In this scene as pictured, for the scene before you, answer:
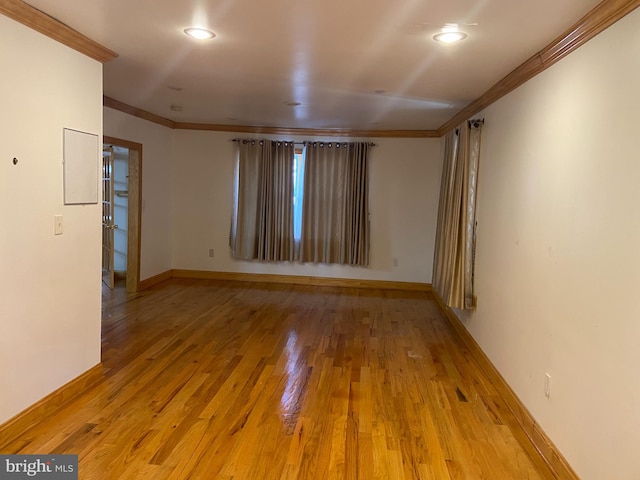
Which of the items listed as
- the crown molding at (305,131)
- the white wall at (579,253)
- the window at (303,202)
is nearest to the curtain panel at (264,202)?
the window at (303,202)

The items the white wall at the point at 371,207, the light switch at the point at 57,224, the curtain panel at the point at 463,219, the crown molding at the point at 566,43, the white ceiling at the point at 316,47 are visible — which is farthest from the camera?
the white wall at the point at 371,207

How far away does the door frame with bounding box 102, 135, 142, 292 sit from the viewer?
5.77 metres

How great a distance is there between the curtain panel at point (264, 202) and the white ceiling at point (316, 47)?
73.8 inches

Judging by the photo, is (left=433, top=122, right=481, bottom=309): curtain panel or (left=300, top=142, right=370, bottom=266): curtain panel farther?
(left=300, top=142, right=370, bottom=266): curtain panel

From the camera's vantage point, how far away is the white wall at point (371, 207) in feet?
21.7

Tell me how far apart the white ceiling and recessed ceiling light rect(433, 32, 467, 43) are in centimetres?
4

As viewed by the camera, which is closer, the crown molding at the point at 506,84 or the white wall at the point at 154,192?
the crown molding at the point at 506,84

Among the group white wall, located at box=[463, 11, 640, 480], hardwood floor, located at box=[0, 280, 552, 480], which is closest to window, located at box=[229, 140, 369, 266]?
hardwood floor, located at box=[0, 280, 552, 480]

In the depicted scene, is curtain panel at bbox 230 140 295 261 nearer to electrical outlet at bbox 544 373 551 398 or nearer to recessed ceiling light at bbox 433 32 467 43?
recessed ceiling light at bbox 433 32 467 43

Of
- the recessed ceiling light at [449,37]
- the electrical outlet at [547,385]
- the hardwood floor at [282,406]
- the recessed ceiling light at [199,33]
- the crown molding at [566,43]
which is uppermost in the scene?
the recessed ceiling light at [449,37]

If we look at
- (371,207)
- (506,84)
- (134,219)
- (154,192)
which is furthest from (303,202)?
(506,84)

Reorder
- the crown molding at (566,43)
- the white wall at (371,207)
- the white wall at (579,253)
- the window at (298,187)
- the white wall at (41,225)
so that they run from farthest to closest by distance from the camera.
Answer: the window at (298,187) < the white wall at (371,207) < the white wall at (41,225) < the crown molding at (566,43) < the white wall at (579,253)

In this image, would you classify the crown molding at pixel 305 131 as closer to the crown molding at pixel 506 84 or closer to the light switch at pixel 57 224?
the crown molding at pixel 506 84

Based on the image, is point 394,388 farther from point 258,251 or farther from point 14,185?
point 258,251
